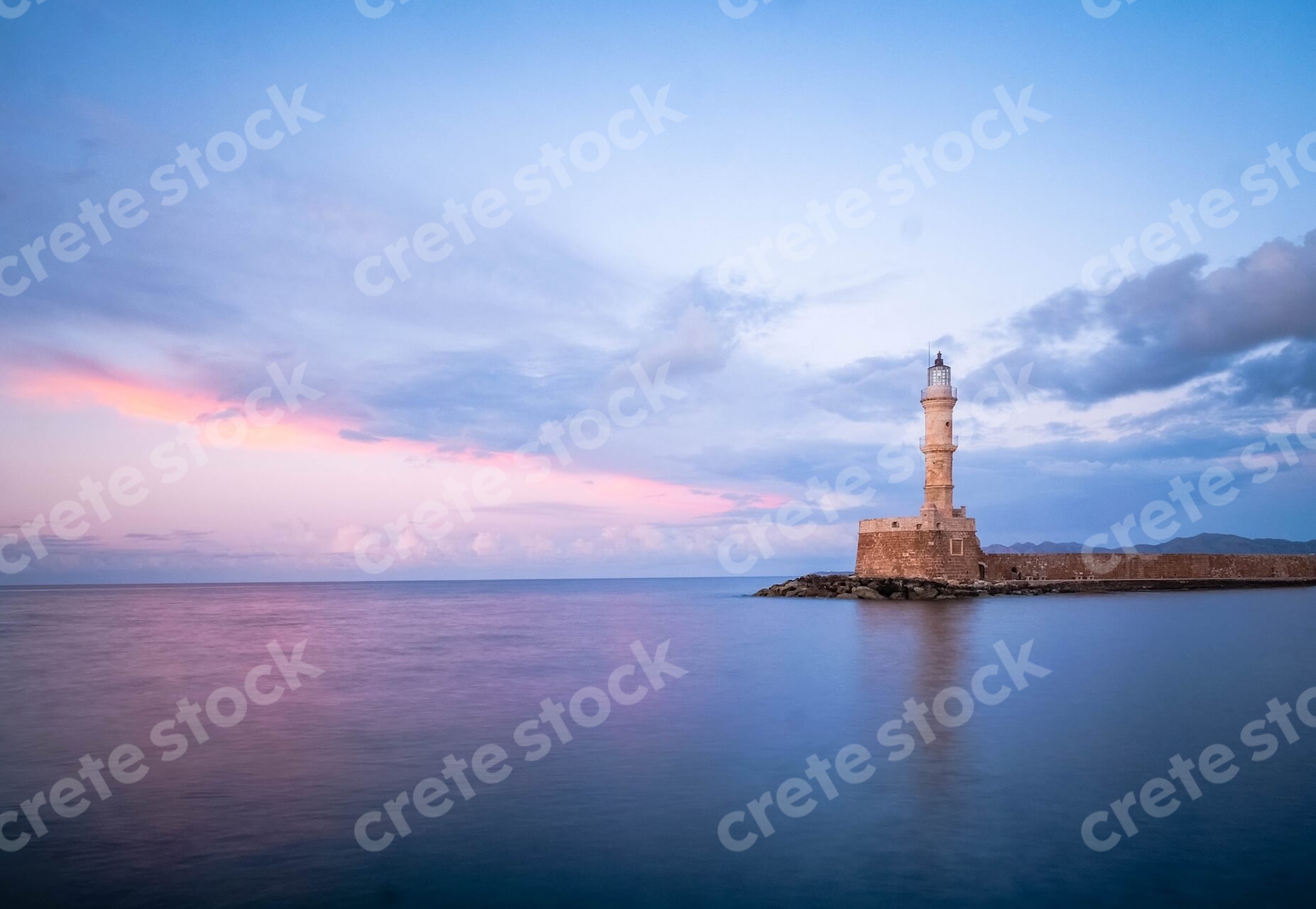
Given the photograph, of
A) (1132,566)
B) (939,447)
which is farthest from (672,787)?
(1132,566)

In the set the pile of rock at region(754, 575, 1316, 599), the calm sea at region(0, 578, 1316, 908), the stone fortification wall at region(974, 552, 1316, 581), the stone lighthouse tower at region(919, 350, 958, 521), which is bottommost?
the calm sea at region(0, 578, 1316, 908)

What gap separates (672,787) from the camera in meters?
7.70

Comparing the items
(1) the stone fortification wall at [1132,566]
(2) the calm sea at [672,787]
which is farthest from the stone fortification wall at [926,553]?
(2) the calm sea at [672,787]

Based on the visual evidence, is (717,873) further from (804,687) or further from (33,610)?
(33,610)

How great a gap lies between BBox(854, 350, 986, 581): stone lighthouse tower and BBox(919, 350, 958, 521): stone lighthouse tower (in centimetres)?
3

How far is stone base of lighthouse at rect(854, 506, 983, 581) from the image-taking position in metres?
35.5

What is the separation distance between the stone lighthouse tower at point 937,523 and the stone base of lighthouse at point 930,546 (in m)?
0.03

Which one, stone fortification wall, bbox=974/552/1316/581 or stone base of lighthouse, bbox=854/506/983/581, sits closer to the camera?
stone base of lighthouse, bbox=854/506/983/581

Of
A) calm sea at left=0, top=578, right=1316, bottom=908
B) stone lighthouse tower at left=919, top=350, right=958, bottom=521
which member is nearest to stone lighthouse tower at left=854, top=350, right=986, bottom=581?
stone lighthouse tower at left=919, top=350, right=958, bottom=521

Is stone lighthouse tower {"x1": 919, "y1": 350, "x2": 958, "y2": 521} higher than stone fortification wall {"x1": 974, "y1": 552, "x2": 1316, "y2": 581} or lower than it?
higher

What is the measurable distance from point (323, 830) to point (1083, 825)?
5.65 metres

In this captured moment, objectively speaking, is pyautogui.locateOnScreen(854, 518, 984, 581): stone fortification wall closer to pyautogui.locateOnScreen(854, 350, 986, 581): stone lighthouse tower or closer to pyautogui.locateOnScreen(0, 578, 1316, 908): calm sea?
pyautogui.locateOnScreen(854, 350, 986, 581): stone lighthouse tower

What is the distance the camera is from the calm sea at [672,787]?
5406 mm

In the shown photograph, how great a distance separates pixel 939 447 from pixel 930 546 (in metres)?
4.09
